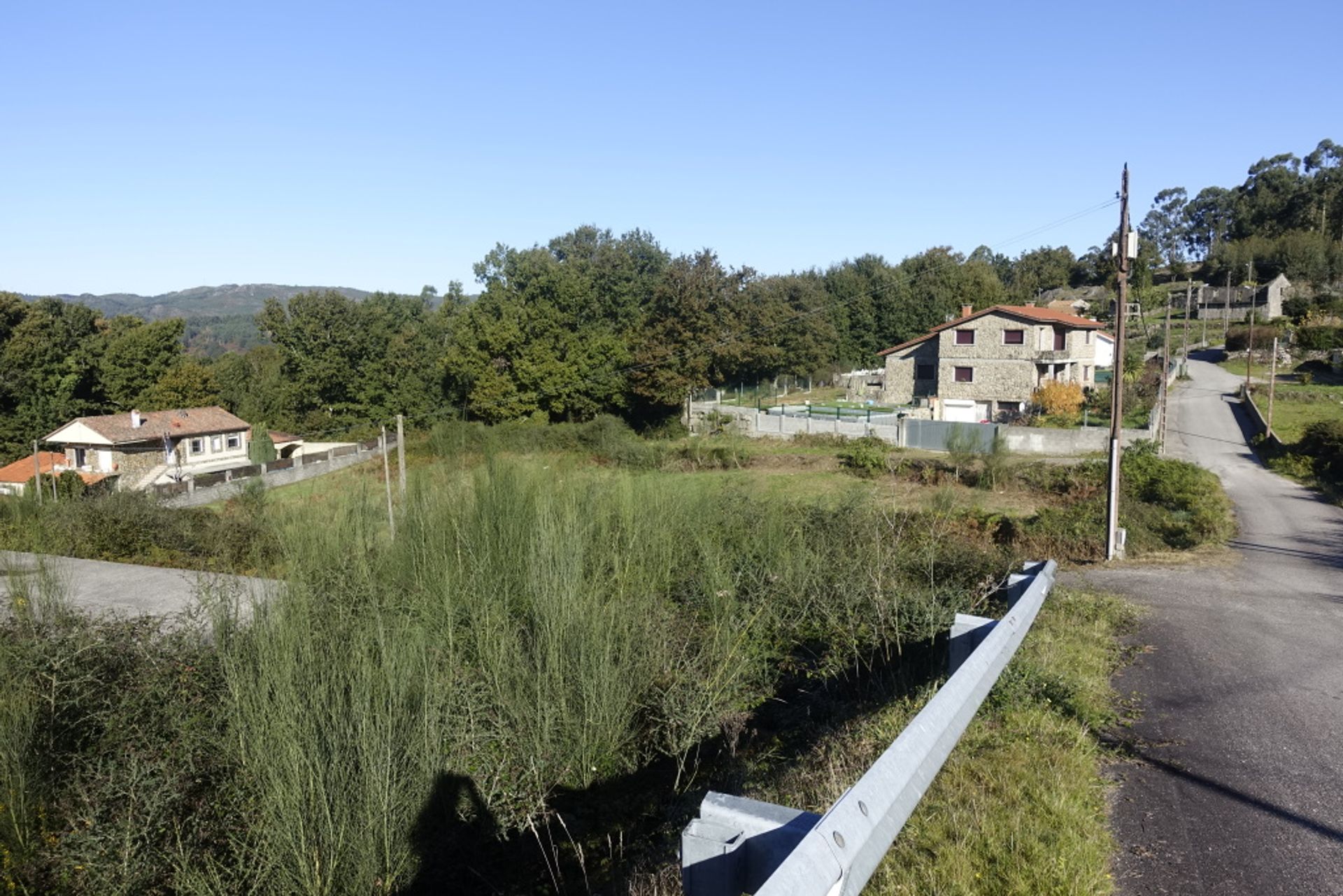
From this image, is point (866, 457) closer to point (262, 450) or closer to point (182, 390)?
point (262, 450)

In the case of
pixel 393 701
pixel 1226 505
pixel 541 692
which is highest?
pixel 393 701

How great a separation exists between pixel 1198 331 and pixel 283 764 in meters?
70.1

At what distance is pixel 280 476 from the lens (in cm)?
2806

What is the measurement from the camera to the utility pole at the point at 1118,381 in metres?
11.5

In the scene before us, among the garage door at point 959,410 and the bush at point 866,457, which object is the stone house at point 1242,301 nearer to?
the garage door at point 959,410

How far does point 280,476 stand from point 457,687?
25971 mm

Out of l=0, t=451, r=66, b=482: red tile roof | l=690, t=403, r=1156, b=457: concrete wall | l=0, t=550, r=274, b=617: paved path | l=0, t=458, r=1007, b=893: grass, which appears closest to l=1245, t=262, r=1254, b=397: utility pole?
l=690, t=403, r=1156, b=457: concrete wall

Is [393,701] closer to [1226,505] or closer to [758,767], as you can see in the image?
[758,767]

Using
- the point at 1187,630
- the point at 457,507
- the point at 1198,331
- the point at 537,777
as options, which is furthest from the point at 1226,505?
the point at 1198,331

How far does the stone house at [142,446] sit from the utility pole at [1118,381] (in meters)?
31.8

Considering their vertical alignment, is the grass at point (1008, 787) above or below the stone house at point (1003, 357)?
below

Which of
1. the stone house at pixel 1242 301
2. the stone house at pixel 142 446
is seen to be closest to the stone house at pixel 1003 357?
the stone house at pixel 1242 301

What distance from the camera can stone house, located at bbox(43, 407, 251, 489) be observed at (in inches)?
1341

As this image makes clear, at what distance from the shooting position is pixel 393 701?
3824 millimetres
